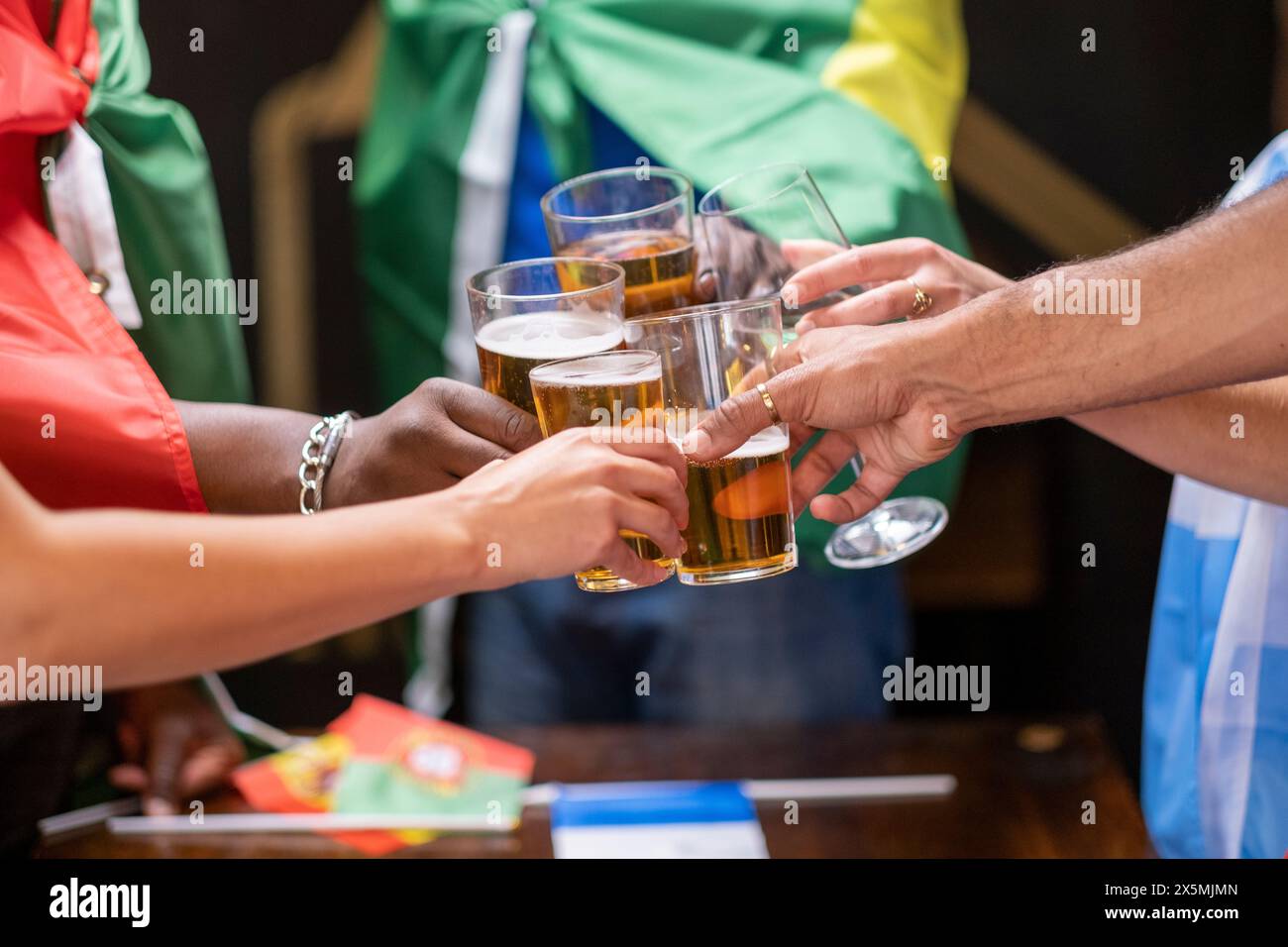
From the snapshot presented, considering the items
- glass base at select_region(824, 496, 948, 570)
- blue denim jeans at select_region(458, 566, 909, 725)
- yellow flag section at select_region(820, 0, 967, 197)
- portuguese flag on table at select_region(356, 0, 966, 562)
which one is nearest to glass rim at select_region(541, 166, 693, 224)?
glass base at select_region(824, 496, 948, 570)

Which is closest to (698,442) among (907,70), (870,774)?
(870,774)

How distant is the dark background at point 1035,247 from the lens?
114 inches

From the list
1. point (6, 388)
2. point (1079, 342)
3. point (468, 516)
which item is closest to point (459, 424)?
point (468, 516)

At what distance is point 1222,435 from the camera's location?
1.44 m

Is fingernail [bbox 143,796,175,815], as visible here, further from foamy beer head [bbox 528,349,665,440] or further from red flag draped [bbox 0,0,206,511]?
foamy beer head [bbox 528,349,665,440]

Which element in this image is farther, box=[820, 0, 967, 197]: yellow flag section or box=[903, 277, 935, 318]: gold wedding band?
box=[820, 0, 967, 197]: yellow flag section

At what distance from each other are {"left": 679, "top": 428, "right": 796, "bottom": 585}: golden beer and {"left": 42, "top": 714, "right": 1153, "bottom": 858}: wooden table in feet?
1.50

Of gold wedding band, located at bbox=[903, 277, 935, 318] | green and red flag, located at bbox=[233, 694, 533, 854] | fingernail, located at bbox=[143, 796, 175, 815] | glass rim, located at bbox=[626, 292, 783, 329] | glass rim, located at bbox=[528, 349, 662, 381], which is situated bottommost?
green and red flag, located at bbox=[233, 694, 533, 854]

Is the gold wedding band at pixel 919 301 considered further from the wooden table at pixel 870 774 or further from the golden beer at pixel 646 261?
the wooden table at pixel 870 774

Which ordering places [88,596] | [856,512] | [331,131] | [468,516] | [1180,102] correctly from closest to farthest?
[88,596]
[468,516]
[856,512]
[1180,102]
[331,131]

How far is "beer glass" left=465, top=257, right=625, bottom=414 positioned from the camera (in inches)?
44.3
